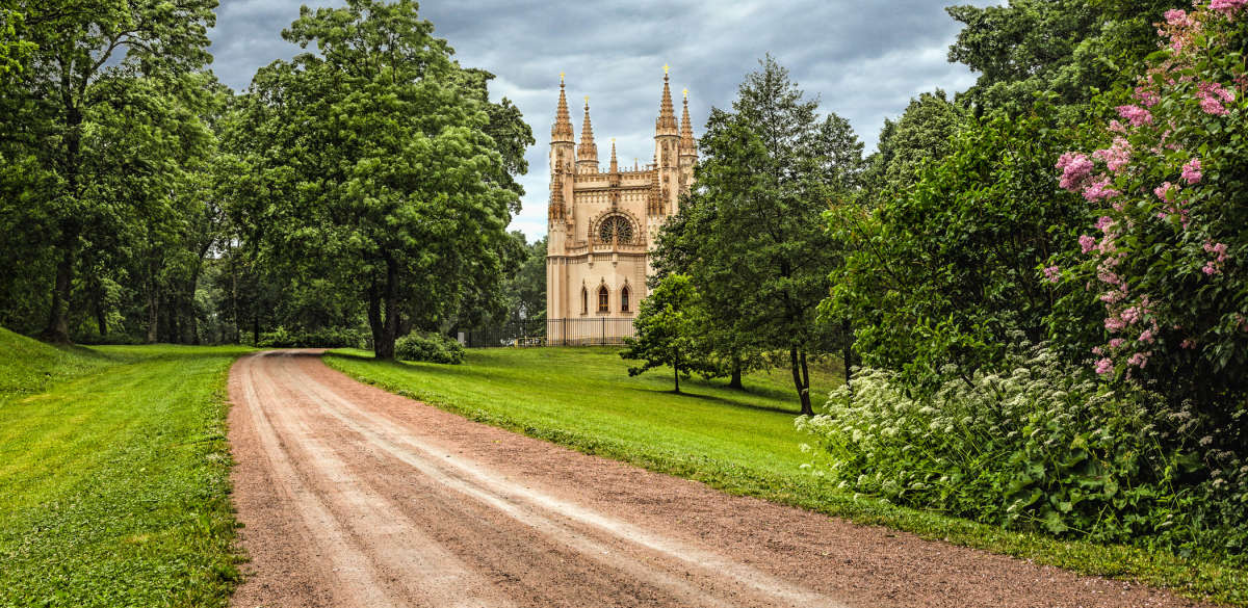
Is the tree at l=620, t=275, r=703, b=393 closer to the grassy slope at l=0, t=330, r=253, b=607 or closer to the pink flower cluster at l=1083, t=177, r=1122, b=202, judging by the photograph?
the grassy slope at l=0, t=330, r=253, b=607

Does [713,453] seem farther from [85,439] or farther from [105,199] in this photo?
[105,199]

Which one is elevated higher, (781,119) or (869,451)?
(781,119)

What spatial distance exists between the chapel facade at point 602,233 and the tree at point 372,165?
3108 cm

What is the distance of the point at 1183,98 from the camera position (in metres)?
7.48

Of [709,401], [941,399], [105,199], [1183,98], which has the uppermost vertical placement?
[105,199]

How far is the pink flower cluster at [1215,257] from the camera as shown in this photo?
271 inches

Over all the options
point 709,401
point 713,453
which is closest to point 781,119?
point 709,401

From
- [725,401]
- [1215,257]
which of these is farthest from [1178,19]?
[725,401]

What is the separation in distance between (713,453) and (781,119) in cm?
1998

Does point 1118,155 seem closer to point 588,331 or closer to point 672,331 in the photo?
point 672,331

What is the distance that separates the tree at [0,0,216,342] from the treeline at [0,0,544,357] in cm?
7

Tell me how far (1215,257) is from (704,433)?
13.3 meters

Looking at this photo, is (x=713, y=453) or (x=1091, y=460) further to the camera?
(x=713, y=453)

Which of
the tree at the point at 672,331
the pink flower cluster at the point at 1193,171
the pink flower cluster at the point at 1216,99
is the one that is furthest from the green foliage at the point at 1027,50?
the pink flower cluster at the point at 1193,171
